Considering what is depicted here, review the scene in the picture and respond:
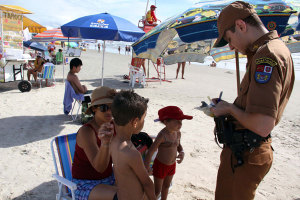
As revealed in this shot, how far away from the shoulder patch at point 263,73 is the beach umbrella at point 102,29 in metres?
4.17

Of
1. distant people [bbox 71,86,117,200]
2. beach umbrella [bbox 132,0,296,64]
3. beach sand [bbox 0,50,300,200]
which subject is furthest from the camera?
beach sand [bbox 0,50,300,200]

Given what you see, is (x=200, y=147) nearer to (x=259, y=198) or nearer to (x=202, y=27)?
(x=259, y=198)

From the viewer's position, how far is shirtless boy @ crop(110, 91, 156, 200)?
1.70m

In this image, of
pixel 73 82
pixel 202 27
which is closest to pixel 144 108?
pixel 202 27

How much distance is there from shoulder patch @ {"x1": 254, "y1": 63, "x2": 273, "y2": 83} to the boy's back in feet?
3.07

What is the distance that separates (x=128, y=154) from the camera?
66.4 inches

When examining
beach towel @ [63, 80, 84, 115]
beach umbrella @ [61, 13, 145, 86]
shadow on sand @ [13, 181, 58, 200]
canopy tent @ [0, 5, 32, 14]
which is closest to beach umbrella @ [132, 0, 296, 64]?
shadow on sand @ [13, 181, 58, 200]

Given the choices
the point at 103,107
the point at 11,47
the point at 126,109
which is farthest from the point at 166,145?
the point at 11,47

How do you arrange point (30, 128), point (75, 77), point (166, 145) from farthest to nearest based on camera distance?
1. point (75, 77)
2. point (30, 128)
3. point (166, 145)

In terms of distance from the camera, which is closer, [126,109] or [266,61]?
[266,61]

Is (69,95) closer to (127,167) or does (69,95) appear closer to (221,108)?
(127,167)

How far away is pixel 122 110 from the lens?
1.73 m

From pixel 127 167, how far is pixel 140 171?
0.32ft

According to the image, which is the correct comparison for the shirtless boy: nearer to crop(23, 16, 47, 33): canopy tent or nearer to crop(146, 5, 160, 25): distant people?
crop(146, 5, 160, 25): distant people
